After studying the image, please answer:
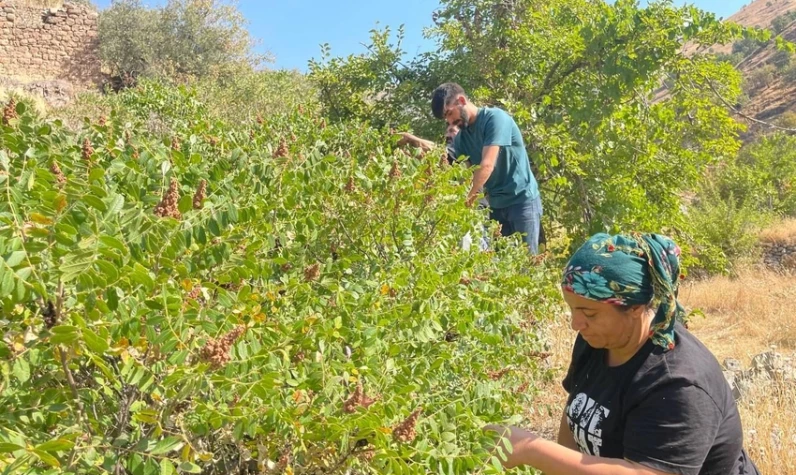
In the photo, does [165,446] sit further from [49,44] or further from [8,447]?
[49,44]

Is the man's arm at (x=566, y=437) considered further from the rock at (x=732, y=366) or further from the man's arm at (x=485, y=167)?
the rock at (x=732, y=366)

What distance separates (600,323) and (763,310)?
5.70m

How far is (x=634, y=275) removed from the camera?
5.24ft

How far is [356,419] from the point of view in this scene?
1251 mm

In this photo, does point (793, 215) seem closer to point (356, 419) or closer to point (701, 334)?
point (701, 334)

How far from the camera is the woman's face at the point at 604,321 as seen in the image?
5.39 ft

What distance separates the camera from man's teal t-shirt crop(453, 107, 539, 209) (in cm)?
405

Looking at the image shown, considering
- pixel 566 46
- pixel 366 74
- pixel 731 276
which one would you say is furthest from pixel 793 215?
pixel 366 74

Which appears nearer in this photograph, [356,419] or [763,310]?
[356,419]

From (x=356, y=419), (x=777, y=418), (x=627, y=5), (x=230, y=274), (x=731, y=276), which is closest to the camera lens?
(x=356, y=419)

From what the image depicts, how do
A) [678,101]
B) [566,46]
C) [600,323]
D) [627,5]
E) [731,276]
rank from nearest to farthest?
[600,323] < [627,5] < [566,46] < [678,101] < [731,276]

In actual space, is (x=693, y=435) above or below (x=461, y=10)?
below

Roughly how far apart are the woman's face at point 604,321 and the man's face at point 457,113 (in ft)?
8.78

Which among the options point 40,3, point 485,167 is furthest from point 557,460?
point 40,3
